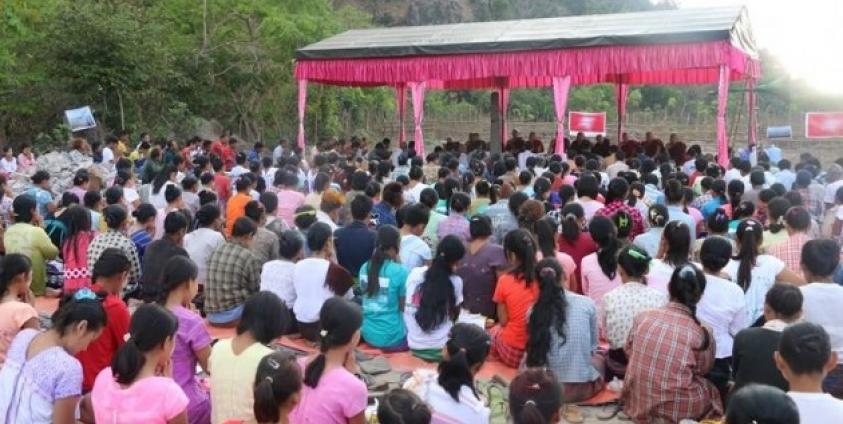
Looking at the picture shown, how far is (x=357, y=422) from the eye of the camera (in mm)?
3293

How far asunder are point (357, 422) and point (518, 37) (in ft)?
33.9

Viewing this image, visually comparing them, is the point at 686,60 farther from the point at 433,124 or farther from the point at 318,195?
the point at 433,124

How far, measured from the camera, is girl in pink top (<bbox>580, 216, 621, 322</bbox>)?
5.35 metres

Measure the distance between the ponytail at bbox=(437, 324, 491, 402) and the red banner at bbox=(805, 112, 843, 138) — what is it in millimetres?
14495

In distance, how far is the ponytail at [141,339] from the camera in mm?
3078

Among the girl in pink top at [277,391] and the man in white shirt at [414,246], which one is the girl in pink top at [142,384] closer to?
the girl in pink top at [277,391]

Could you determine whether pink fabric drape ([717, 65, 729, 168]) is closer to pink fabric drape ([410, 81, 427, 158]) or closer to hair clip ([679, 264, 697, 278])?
pink fabric drape ([410, 81, 427, 158])

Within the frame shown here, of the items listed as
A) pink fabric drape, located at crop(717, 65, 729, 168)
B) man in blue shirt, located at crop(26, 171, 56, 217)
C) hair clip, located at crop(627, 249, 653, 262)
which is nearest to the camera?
hair clip, located at crop(627, 249, 653, 262)

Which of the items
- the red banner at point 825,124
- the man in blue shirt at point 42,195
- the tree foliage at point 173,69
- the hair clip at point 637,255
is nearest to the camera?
the hair clip at point 637,255

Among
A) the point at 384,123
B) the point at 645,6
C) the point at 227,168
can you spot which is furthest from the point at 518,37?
the point at 645,6

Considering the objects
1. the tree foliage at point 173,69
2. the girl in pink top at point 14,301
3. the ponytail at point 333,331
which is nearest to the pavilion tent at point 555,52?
the tree foliage at point 173,69

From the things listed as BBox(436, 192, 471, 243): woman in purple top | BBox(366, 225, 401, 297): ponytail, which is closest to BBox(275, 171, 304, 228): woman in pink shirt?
BBox(436, 192, 471, 243): woman in purple top

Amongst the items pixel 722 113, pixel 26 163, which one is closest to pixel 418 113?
pixel 722 113

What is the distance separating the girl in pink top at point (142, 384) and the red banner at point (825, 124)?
601 inches
